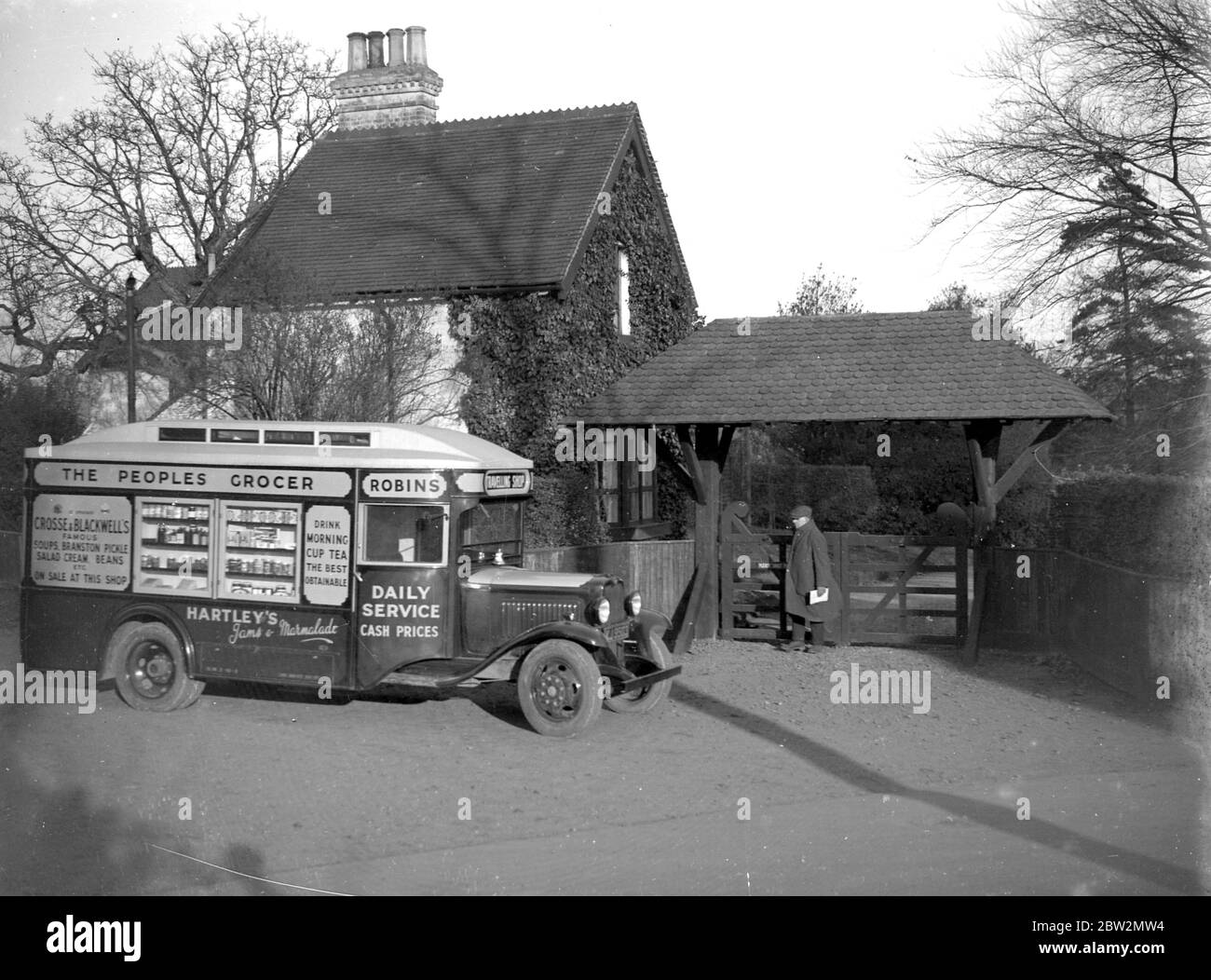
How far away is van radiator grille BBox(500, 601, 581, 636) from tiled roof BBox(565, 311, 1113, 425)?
4.49 meters

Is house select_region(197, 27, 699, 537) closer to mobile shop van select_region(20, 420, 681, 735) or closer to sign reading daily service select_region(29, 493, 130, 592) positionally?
sign reading daily service select_region(29, 493, 130, 592)

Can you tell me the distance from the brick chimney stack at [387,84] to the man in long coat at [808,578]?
1608cm

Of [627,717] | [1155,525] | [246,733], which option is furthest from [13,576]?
[1155,525]

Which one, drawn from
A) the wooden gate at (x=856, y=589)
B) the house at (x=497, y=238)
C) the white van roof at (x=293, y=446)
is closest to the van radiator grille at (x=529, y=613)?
the white van roof at (x=293, y=446)

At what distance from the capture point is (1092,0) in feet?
49.5

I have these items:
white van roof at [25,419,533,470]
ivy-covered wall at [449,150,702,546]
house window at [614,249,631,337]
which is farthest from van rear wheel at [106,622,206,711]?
house window at [614,249,631,337]

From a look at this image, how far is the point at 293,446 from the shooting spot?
10750 mm

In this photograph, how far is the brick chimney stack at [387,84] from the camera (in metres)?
26.3

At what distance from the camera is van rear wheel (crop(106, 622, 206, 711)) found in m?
10.8

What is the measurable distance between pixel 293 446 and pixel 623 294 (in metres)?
13.7

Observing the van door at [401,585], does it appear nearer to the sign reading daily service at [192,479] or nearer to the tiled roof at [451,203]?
the sign reading daily service at [192,479]

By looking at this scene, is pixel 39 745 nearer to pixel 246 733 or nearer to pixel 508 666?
pixel 246 733

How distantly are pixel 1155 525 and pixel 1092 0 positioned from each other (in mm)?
7034

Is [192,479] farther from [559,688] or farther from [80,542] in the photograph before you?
[559,688]
